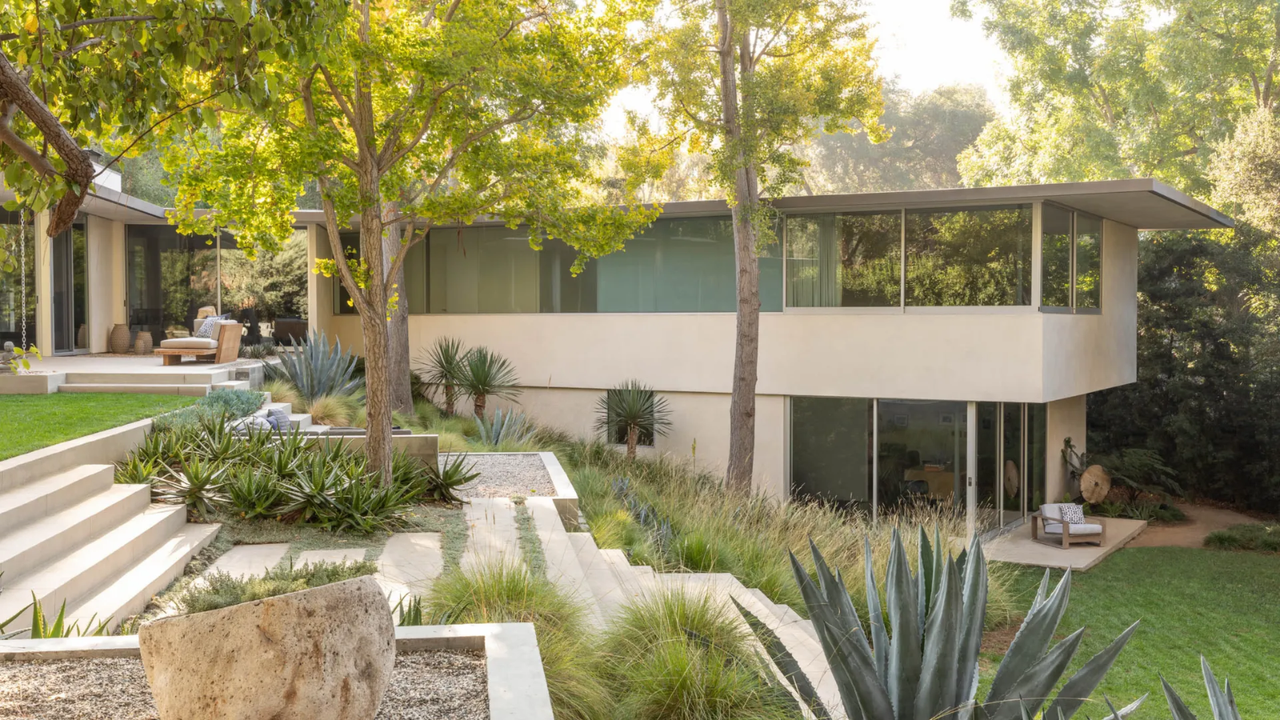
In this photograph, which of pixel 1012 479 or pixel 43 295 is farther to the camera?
pixel 43 295

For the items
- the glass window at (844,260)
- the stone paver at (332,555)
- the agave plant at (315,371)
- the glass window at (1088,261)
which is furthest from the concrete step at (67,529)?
the glass window at (1088,261)

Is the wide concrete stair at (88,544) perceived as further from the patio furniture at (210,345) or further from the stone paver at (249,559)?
the patio furniture at (210,345)

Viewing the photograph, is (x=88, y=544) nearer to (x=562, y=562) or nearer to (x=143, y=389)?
(x=562, y=562)

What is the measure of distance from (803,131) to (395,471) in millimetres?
8852

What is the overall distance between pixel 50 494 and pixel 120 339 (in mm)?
13256

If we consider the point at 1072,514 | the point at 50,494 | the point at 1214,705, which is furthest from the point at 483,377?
the point at 1214,705

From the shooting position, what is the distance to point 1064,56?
93.4 ft

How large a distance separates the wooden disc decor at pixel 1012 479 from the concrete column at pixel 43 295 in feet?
50.1

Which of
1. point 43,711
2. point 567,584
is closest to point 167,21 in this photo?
point 43,711

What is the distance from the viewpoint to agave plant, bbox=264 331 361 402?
46.9 feet

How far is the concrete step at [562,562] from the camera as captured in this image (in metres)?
6.22

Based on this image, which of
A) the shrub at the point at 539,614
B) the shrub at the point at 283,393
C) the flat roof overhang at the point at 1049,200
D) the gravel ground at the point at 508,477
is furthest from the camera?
the flat roof overhang at the point at 1049,200

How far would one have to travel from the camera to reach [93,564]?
629cm

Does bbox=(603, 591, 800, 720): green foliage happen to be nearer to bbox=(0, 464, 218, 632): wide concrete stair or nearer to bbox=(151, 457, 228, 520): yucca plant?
bbox=(0, 464, 218, 632): wide concrete stair
